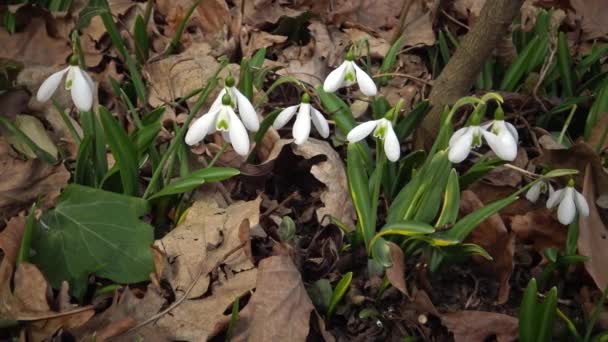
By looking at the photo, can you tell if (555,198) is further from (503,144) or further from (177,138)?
(177,138)

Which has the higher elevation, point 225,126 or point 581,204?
point 225,126

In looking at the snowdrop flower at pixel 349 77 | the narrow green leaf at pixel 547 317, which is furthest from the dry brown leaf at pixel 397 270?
the snowdrop flower at pixel 349 77

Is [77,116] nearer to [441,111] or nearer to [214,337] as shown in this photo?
[214,337]

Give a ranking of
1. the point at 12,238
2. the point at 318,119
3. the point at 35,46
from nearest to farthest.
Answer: the point at 12,238 → the point at 318,119 → the point at 35,46

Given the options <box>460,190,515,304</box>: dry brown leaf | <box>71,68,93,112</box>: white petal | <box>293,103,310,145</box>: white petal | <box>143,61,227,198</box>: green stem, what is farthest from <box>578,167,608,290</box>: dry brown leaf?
<box>71,68,93,112</box>: white petal

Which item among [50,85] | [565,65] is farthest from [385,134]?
[565,65]

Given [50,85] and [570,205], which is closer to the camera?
[50,85]
